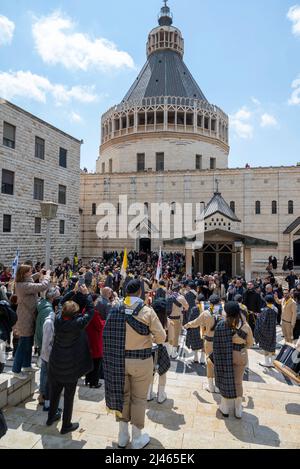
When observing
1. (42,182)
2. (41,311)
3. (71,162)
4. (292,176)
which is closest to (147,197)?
(71,162)

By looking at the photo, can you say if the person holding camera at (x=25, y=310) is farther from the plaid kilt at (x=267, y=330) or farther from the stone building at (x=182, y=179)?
the stone building at (x=182, y=179)

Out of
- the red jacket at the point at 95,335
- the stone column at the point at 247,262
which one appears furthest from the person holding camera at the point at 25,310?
the stone column at the point at 247,262

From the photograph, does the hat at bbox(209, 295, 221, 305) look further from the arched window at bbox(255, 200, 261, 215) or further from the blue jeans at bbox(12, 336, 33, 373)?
the arched window at bbox(255, 200, 261, 215)

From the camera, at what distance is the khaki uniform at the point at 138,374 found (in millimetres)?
4266

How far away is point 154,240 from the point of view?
3416 centimetres

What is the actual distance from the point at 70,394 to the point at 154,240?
97.2ft

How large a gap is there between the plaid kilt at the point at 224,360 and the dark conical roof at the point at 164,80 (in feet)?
140

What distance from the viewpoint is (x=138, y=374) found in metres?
4.28

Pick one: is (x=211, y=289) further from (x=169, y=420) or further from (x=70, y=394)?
(x=70, y=394)

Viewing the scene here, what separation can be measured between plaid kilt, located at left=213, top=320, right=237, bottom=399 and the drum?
1.32m

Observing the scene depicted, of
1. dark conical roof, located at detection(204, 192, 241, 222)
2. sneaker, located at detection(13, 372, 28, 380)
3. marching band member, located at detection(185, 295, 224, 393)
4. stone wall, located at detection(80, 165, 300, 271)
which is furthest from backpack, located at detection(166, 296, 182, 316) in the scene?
stone wall, located at detection(80, 165, 300, 271)

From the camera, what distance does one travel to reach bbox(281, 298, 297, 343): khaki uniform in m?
9.70

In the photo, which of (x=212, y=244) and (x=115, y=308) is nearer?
(x=115, y=308)

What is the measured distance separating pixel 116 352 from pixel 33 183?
2394 centimetres
